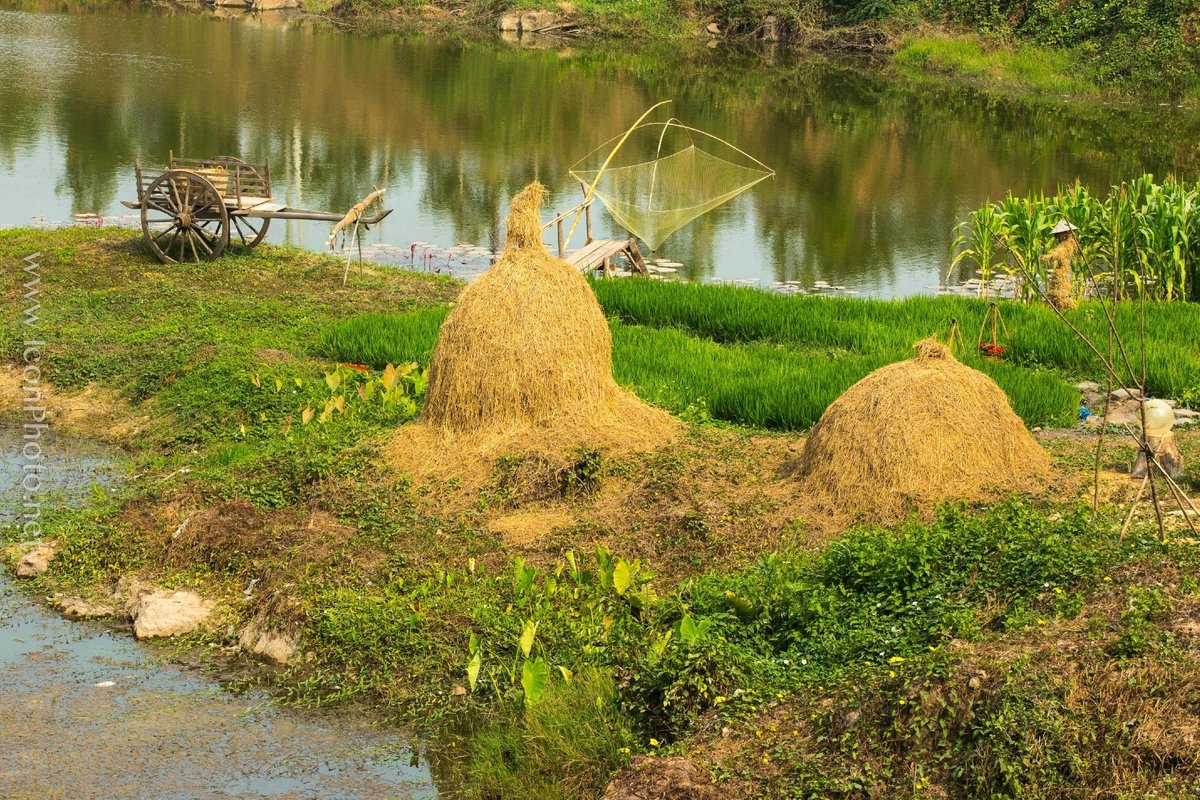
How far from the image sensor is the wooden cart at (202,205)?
A: 13195 mm

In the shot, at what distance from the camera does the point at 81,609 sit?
22.9 ft

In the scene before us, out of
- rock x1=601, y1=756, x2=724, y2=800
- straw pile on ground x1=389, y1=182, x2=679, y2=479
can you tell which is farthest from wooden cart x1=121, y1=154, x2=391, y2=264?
rock x1=601, y1=756, x2=724, y2=800

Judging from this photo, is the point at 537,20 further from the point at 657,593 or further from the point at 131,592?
the point at 657,593

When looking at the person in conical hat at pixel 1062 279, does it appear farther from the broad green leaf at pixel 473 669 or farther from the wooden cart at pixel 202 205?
the broad green leaf at pixel 473 669

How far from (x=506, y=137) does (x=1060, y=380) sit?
15783 mm

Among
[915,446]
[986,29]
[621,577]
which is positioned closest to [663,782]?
[621,577]

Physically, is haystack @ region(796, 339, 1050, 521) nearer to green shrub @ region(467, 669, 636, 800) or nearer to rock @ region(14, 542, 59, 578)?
green shrub @ region(467, 669, 636, 800)

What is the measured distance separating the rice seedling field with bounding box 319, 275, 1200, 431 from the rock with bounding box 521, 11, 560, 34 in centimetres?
2842

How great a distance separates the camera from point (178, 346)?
418 inches

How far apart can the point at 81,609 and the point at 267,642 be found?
1.09 metres

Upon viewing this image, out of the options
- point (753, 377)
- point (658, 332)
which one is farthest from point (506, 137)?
point (753, 377)

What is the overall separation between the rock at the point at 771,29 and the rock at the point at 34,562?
1331 inches

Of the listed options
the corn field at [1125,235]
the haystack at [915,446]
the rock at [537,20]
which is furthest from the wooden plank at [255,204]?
the rock at [537,20]

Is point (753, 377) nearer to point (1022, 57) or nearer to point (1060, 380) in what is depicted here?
point (1060, 380)
